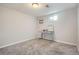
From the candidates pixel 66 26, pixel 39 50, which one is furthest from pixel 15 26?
pixel 66 26

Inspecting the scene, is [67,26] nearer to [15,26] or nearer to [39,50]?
[39,50]

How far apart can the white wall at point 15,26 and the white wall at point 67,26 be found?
1.66 m

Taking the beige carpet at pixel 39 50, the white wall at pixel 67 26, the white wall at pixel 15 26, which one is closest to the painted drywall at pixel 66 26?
the white wall at pixel 67 26

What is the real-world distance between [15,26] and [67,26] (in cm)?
260

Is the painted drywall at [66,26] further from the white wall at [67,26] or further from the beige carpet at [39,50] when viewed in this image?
the beige carpet at [39,50]

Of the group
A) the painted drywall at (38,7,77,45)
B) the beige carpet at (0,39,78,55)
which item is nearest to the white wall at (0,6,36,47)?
the beige carpet at (0,39,78,55)

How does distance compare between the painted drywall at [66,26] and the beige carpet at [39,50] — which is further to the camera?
the painted drywall at [66,26]

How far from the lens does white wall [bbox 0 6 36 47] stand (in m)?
3.29

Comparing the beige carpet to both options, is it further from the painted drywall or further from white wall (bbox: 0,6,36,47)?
the painted drywall

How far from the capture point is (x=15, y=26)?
393cm

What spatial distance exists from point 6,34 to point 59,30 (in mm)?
2741

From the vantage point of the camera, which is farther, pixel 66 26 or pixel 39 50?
pixel 66 26

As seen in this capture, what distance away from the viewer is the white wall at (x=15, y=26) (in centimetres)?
329
